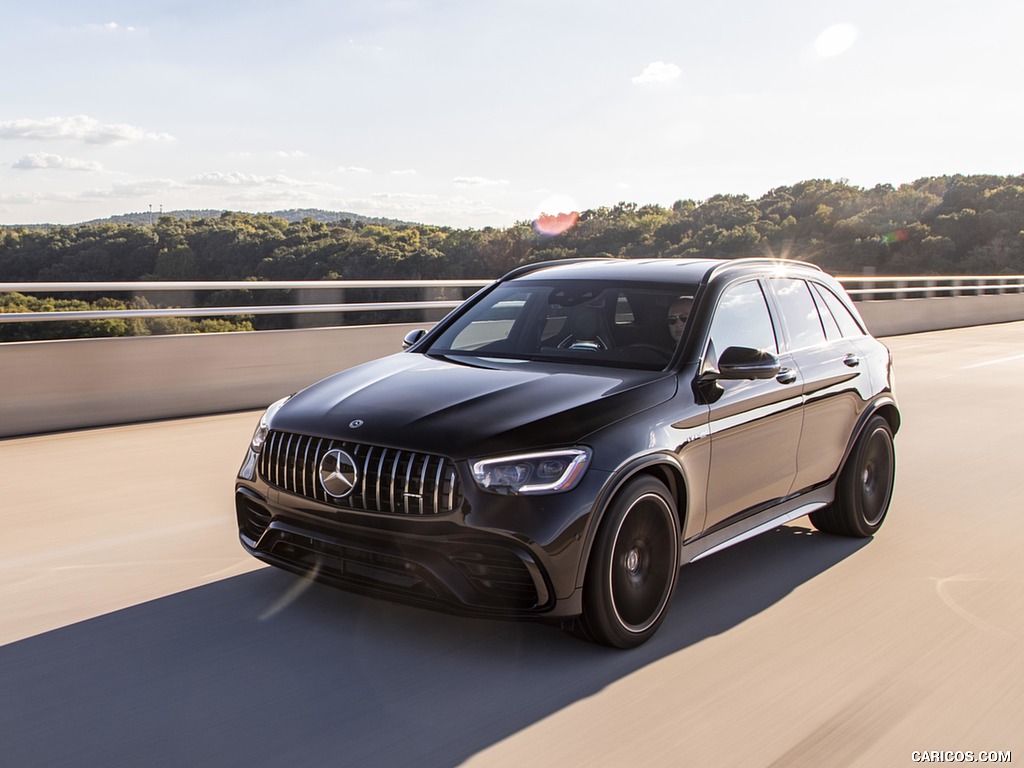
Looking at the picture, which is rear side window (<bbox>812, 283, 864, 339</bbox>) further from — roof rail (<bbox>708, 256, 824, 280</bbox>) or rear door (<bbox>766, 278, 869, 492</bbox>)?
roof rail (<bbox>708, 256, 824, 280</bbox>)

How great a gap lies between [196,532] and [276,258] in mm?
31220

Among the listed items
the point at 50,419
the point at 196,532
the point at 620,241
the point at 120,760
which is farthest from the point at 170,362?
the point at 620,241

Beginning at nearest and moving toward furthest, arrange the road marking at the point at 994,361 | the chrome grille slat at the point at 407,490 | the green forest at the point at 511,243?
the chrome grille slat at the point at 407,490, the road marking at the point at 994,361, the green forest at the point at 511,243

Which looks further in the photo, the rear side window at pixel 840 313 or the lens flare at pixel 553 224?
the lens flare at pixel 553 224

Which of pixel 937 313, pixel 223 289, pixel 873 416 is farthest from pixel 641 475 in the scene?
pixel 937 313

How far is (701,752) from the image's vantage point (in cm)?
351

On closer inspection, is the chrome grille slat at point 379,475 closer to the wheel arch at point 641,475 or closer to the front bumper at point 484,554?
the front bumper at point 484,554

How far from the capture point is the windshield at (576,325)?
5.20 metres

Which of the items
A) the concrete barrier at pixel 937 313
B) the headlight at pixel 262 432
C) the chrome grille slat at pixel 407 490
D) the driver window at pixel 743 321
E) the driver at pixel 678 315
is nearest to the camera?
the chrome grille slat at pixel 407 490

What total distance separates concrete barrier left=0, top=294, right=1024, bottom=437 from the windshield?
5066 mm

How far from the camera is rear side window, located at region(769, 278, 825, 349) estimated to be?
5.85 meters

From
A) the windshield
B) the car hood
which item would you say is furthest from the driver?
the car hood

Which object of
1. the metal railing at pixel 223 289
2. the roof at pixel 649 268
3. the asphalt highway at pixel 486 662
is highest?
the roof at pixel 649 268

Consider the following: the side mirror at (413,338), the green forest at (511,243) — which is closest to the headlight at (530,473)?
the side mirror at (413,338)
